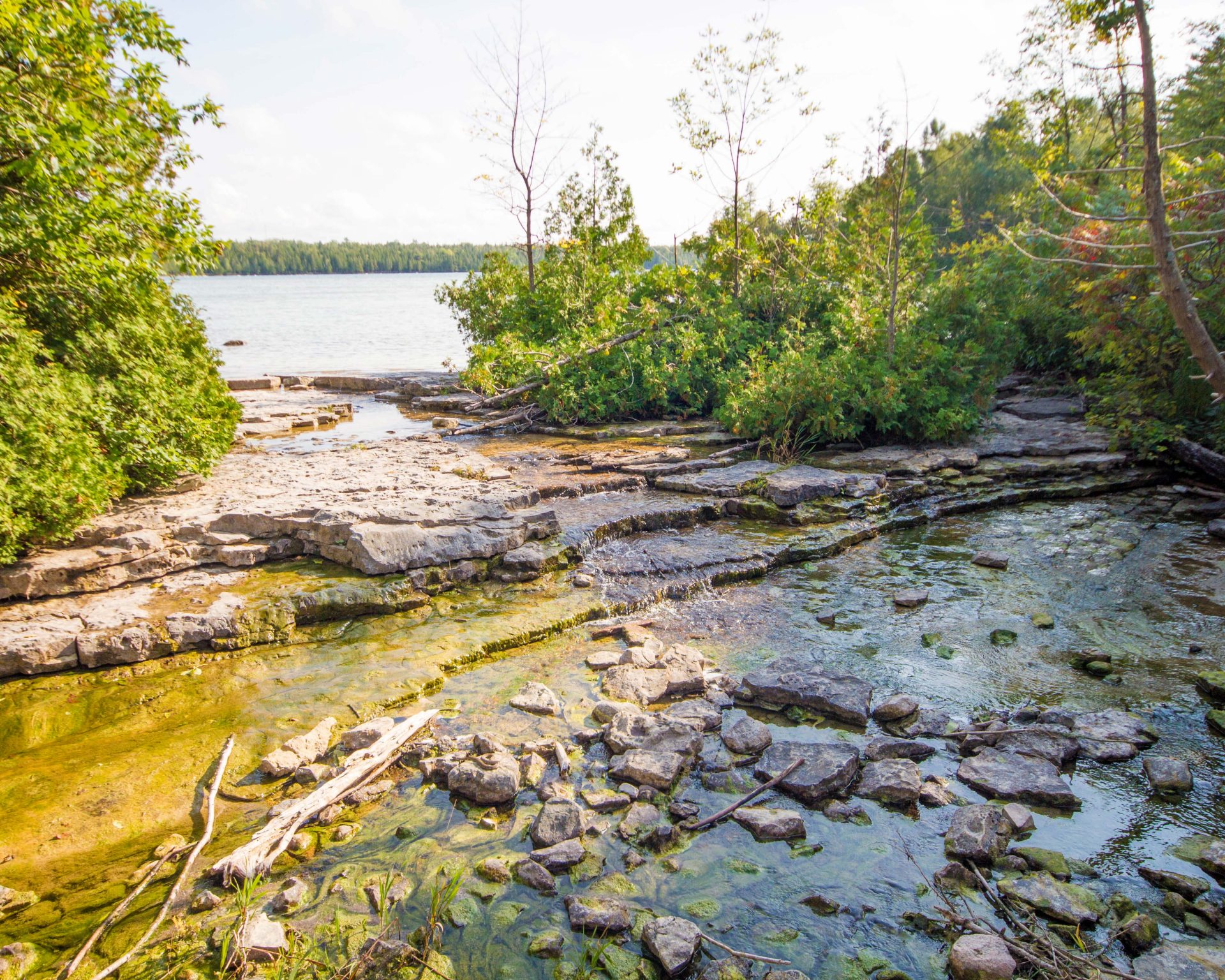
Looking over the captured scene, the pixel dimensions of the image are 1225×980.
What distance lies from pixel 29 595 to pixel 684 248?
14.2m

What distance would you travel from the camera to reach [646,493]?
30.7 ft

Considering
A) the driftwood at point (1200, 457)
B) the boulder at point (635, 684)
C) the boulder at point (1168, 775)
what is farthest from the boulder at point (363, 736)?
the driftwood at point (1200, 457)

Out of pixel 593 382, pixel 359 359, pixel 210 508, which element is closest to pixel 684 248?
pixel 593 382

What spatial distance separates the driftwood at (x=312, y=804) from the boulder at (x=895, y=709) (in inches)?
113

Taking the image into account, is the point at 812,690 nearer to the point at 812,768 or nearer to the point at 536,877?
the point at 812,768

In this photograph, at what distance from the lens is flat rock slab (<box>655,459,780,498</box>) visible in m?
9.16

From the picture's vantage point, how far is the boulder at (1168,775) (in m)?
3.87

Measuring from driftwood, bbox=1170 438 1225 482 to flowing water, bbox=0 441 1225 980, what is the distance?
1.76 metres

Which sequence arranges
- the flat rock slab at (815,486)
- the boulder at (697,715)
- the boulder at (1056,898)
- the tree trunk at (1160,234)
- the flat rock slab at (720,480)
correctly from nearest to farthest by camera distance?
the boulder at (1056,898) → the boulder at (697,715) → the tree trunk at (1160,234) → the flat rock slab at (815,486) → the flat rock slab at (720,480)

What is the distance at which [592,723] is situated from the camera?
4.73 metres

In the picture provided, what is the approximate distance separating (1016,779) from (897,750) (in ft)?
2.03

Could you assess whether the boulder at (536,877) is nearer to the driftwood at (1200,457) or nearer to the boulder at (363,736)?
the boulder at (363,736)

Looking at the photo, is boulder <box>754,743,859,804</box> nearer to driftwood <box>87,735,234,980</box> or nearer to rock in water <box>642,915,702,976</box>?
rock in water <box>642,915,702,976</box>

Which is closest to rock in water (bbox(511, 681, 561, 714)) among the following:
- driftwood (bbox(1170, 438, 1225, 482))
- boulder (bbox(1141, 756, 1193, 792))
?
boulder (bbox(1141, 756, 1193, 792))
